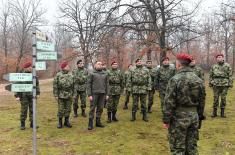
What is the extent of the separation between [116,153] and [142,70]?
11.9 ft

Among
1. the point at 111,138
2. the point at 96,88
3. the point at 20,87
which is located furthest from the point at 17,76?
the point at 96,88

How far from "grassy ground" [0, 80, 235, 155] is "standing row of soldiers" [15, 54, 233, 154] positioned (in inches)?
19.0

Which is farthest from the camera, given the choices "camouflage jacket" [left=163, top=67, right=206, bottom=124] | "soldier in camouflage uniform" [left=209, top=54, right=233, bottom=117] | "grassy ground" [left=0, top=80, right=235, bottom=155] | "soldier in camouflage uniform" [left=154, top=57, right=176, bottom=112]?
"soldier in camouflage uniform" [left=154, top=57, right=176, bottom=112]

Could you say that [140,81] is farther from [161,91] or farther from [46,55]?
[46,55]

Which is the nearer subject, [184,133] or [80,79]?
[184,133]

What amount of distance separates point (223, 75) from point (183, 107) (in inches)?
211

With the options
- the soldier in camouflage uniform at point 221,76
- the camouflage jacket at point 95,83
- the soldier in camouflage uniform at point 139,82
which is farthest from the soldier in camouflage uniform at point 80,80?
the soldier in camouflage uniform at point 221,76

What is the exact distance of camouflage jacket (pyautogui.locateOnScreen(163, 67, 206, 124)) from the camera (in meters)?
5.83

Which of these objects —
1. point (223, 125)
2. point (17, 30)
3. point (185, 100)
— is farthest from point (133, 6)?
point (17, 30)

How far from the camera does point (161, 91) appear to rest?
11.5 metres

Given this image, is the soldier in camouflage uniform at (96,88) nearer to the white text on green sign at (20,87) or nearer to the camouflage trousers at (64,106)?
the camouflage trousers at (64,106)

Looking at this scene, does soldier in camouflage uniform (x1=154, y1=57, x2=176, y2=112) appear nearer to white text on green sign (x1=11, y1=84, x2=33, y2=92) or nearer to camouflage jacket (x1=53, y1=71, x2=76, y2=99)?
camouflage jacket (x1=53, y1=71, x2=76, y2=99)

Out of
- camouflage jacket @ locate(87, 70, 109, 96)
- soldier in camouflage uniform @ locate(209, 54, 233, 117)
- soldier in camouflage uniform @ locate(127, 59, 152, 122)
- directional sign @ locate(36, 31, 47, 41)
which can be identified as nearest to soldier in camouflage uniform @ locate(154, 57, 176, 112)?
soldier in camouflage uniform @ locate(127, 59, 152, 122)

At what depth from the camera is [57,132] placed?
9.70 meters
